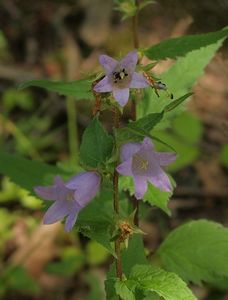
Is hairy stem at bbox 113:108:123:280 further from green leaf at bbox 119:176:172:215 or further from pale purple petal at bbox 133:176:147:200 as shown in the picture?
green leaf at bbox 119:176:172:215

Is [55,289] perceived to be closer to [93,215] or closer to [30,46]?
[93,215]

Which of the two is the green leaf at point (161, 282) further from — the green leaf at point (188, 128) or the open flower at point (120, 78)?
the green leaf at point (188, 128)

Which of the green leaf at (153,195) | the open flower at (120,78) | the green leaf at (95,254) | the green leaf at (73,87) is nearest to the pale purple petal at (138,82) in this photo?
the open flower at (120,78)

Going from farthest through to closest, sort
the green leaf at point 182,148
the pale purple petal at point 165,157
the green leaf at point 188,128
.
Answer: the green leaf at point 188,128, the green leaf at point 182,148, the pale purple petal at point 165,157

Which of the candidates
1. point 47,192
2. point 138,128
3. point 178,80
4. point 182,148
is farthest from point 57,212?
point 182,148

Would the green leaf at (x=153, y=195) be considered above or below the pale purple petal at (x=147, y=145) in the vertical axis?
below

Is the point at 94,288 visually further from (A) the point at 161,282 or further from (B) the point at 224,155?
(A) the point at 161,282
